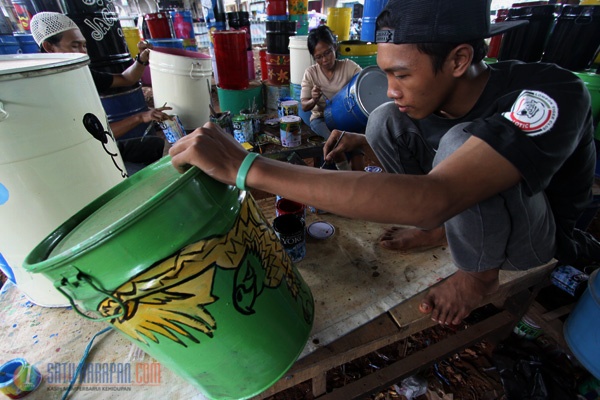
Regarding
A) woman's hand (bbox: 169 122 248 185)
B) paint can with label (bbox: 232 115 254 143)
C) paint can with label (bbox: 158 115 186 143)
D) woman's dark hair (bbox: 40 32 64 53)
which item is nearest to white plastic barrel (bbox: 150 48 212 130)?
paint can with label (bbox: 158 115 186 143)

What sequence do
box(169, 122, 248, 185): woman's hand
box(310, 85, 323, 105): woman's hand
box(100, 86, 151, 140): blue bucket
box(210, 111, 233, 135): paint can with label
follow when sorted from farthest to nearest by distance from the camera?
box(310, 85, 323, 105): woman's hand → box(100, 86, 151, 140): blue bucket → box(210, 111, 233, 135): paint can with label → box(169, 122, 248, 185): woman's hand

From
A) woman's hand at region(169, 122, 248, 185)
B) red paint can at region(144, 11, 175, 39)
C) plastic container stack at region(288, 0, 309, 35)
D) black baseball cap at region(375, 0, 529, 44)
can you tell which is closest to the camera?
woman's hand at region(169, 122, 248, 185)

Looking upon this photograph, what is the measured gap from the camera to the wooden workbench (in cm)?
85

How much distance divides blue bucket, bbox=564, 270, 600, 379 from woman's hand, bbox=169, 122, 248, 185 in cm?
142

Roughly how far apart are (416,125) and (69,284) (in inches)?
43.7

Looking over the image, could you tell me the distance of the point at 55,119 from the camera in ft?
2.60

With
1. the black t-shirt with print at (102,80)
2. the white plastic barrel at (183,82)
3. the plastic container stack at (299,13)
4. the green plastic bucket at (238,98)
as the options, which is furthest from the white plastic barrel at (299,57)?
the black t-shirt with print at (102,80)

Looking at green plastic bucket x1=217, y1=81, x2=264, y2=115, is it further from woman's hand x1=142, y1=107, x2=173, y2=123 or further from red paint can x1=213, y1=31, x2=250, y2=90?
woman's hand x1=142, y1=107, x2=173, y2=123

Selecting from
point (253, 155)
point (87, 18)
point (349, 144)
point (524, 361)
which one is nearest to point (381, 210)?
point (253, 155)

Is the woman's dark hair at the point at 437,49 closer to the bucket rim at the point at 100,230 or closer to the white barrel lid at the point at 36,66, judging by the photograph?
the bucket rim at the point at 100,230

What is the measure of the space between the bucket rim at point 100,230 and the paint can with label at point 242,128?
56.9 inches

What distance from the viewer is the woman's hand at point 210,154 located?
0.58 meters

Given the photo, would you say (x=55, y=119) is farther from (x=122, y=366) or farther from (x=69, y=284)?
(x=122, y=366)

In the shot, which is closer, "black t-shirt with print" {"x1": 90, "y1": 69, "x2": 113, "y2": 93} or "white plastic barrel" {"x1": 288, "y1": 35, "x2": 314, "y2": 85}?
"black t-shirt with print" {"x1": 90, "y1": 69, "x2": 113, "y2": 93}
